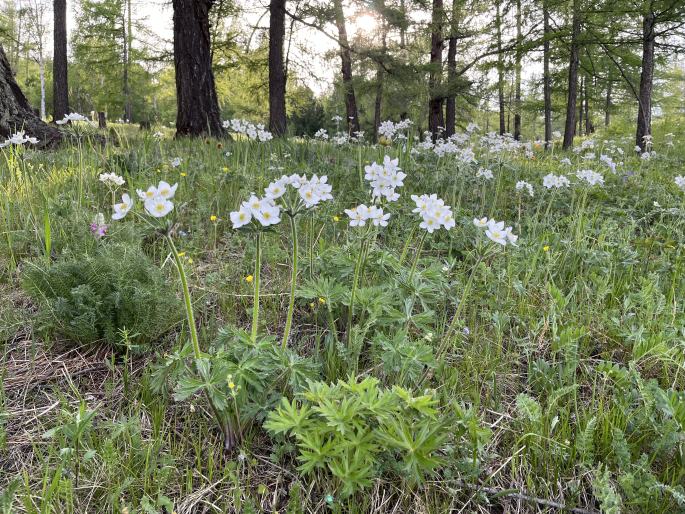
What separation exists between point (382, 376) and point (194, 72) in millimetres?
6620

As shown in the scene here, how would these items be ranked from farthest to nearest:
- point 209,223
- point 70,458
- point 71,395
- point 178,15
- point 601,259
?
1. point 178,15
2. point 209,223
3. point 601,259
4. point 71,395
5. point 70,458

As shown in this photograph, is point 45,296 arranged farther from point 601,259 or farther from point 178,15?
point 178,15

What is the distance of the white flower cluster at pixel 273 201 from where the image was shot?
1.29 meters

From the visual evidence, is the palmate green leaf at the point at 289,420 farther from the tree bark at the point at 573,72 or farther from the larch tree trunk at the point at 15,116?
the tree bark at the point at 573,72

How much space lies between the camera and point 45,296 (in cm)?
181

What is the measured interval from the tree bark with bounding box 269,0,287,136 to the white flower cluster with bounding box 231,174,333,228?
24.0 feet

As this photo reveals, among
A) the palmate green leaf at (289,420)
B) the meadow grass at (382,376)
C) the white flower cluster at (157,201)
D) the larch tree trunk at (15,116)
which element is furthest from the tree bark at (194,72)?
the palmate green leaf at (289,420)

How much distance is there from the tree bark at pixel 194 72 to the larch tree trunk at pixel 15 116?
1.99 meters

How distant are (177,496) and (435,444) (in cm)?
76

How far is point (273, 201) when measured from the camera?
4.42ft

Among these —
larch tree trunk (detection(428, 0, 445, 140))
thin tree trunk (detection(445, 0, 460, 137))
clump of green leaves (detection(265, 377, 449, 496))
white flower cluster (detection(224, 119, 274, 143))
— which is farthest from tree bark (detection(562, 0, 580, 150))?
clump of green leaves (detection(265, 377, 449, 496))

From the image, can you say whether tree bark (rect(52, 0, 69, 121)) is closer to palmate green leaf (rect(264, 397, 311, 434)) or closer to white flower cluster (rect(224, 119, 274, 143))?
white flower cluster (rect(224, 119, 274, 143))

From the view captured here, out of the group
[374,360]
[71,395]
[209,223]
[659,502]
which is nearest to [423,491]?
[374,360]

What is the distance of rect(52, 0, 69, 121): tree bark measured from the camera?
41.0 feet
